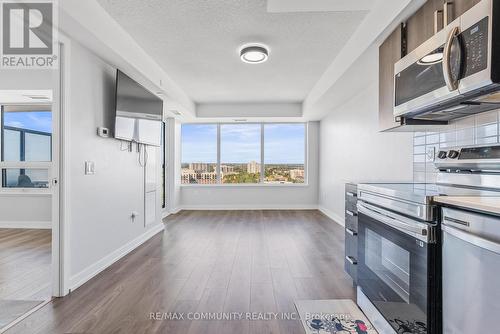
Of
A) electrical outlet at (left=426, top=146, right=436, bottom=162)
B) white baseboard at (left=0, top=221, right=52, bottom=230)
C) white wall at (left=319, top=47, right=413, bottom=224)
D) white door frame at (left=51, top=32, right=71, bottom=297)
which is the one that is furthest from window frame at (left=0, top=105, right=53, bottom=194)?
electrical outlet at (left=426, top=146, right=436, bottom=162)

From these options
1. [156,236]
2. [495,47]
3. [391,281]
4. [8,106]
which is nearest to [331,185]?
[156,236]

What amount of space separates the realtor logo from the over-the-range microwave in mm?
2629

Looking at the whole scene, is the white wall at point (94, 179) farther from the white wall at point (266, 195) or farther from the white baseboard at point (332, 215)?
the white baseboard at point (332, 215)

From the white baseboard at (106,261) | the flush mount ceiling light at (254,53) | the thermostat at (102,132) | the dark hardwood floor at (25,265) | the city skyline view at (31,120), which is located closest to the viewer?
the dark hardwood floor at (25,265)

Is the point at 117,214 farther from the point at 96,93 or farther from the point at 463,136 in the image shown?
the point at 463,136

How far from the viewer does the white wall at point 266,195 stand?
21.5ft

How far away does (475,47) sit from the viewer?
1.25 m

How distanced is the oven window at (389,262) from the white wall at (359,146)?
1093mm

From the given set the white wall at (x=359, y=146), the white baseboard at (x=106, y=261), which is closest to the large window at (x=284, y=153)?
the white wall at (x=359, y=146)

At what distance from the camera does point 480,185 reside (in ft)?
5.35

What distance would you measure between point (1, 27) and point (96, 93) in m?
0.88

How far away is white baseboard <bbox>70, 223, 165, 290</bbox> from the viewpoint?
2397 mm

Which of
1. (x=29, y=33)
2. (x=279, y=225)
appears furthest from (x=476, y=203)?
(x=279, y=225)

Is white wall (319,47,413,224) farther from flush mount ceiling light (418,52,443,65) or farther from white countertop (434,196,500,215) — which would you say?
white countertop (434,196,500,215)
